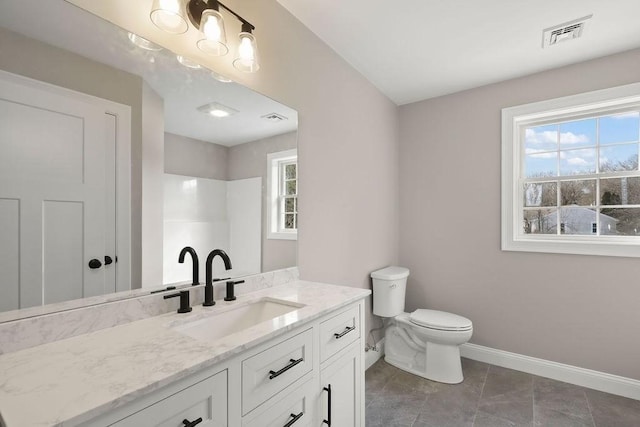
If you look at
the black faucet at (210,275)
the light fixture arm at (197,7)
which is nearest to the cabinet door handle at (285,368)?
the black faucet at (210,275)

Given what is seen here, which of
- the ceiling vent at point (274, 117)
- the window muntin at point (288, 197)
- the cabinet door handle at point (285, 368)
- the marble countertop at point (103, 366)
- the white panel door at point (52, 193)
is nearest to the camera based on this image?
the marble countertop at point (103, 366)

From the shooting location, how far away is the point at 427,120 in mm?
3023

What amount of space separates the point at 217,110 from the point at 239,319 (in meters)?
1.02

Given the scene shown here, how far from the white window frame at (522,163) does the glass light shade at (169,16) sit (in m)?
2.58

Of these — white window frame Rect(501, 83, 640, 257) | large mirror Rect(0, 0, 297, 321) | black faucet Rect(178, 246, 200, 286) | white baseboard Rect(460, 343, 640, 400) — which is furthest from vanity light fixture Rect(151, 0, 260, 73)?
white baseboard Rect(460, 343, 640, 400)

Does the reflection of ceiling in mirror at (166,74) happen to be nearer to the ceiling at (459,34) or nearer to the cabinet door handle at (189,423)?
the ceiling at (459,34)

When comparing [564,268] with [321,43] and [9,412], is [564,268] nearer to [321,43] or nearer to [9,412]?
[321,43]

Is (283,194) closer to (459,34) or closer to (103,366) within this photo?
(103,366)

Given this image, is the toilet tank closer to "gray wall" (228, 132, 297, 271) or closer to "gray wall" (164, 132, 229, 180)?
"gray wall" (228, 132, 297, 271)

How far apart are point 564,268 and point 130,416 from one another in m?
2.93

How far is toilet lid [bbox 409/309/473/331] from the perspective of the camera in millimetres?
2258

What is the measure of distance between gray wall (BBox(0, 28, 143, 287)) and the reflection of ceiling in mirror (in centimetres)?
3

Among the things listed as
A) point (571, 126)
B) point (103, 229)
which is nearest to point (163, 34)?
point (103, 229)

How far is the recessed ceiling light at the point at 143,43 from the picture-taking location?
3.71 ft
